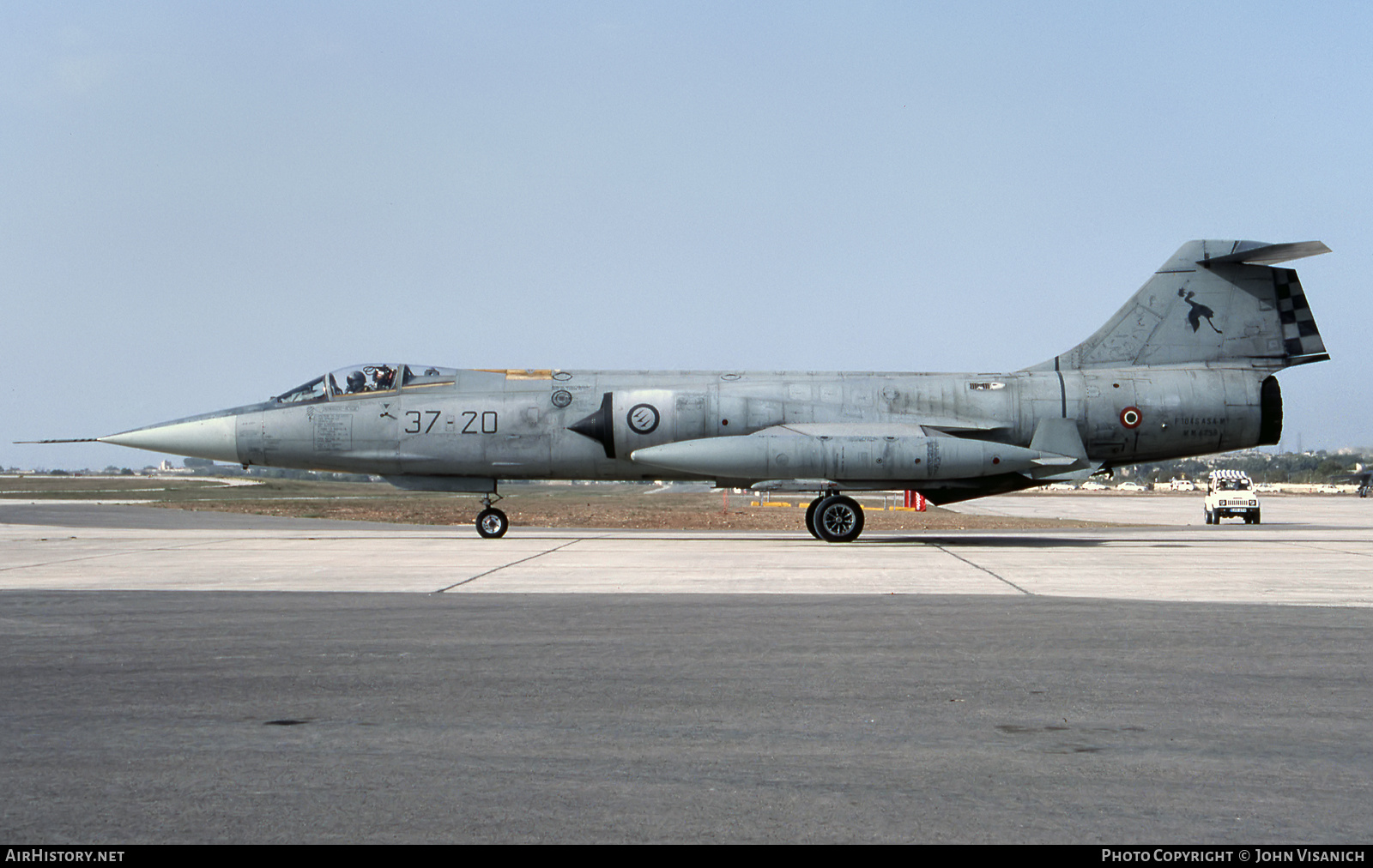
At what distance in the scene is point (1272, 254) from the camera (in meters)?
20.8

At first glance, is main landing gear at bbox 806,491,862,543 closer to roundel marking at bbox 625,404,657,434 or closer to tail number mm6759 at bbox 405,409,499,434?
roundel marking at bbox 625,404,657,434

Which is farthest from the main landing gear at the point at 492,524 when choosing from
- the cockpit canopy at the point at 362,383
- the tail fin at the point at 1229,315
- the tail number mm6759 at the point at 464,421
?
the tail fin at the point at 1229,315

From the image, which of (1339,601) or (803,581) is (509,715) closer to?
(803,581)

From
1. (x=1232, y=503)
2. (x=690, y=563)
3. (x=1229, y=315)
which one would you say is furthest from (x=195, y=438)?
(x=1232, y=503)

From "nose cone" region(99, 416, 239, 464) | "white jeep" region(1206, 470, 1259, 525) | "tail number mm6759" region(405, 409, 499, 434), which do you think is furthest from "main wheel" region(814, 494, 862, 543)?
"white jeep" region(1206, 470, 1259, 525)

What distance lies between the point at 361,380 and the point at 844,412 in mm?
9377

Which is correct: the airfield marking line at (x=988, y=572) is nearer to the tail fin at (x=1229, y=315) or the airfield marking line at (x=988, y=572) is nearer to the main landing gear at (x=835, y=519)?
the main landing gear at (x=835, y=519)

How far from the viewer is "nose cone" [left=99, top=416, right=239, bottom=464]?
21.5m

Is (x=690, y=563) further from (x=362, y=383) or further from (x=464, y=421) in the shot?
(x=362, y=383)

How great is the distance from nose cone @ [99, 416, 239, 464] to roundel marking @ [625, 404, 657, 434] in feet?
25.5

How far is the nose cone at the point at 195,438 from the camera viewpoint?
70.4 ft

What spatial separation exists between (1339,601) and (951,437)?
9.58 meters

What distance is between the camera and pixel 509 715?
18.3ft

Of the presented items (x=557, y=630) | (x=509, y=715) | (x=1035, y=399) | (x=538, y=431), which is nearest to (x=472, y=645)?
(x=557, y=630)
